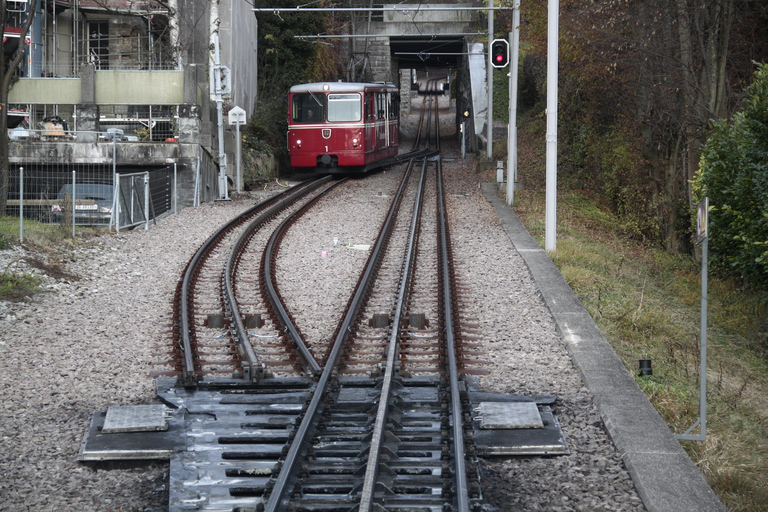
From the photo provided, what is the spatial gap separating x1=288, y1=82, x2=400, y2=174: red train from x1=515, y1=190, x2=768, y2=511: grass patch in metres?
9.97

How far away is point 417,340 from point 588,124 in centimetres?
2240

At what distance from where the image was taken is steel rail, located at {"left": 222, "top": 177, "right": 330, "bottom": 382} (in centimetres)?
788

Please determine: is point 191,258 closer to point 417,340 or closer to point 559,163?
point 417,340

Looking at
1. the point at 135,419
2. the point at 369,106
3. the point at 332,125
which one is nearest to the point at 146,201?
the point at 332,125

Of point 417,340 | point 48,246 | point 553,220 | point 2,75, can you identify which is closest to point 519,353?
point 417,340

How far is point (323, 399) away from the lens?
23.1 feet

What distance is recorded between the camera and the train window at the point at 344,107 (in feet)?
92.0

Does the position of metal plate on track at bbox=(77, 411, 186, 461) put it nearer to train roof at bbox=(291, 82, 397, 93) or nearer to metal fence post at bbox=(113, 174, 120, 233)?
metal fence post at bbox=(113, 174, 120, 233)

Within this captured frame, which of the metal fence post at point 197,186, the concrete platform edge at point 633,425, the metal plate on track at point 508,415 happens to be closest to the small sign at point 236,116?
the metal fence post at point 197,186

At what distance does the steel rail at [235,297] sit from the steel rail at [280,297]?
0.43 metres

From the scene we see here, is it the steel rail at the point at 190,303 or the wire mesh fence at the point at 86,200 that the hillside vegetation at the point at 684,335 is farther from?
the wire mesh fence at the point at 86,200

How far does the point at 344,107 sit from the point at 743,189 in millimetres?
17487

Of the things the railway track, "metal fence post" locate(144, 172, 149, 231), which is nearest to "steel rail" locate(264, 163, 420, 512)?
the railway track

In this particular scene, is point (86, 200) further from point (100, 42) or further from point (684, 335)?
point (100, 42)
